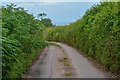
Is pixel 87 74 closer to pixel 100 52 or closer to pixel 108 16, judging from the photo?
pixel 100 52

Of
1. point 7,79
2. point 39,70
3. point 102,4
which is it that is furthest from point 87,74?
point 102,4

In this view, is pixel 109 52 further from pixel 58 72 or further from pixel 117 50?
pixel 58 72

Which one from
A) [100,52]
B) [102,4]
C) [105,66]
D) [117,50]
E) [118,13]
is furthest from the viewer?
[102,4]

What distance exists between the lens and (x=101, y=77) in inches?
249

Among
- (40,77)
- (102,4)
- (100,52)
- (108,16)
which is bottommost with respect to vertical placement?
(40,77)

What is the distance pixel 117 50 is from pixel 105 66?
4.22 feet

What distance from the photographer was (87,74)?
668cm

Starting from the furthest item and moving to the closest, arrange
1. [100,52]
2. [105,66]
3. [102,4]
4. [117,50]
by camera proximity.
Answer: [102,4] → [100,52] → [105,66] → [117,50]

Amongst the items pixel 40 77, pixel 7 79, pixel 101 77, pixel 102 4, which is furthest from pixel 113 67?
pixel 102 4

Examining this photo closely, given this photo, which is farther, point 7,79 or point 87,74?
point 87,74

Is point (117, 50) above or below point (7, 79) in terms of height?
above

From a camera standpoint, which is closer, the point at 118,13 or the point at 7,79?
the point at 7,79

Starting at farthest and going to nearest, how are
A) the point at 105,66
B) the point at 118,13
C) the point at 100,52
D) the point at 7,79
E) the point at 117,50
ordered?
the point at 100,52
the point at 105,66
the point at 118,13
the point at 117,50
the point at 7,79

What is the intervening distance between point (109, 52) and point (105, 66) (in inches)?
25.9
